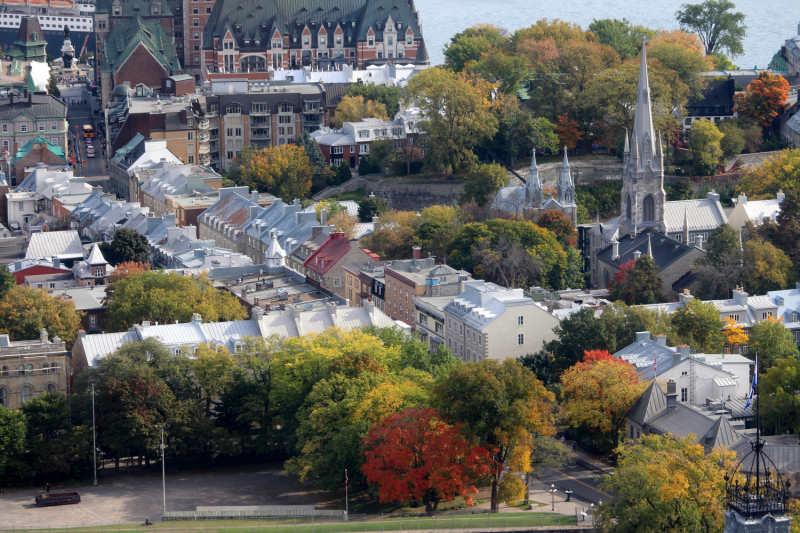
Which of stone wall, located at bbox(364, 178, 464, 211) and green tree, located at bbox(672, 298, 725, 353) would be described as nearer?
green tree, located at bbox(672, 298, 725, 353)

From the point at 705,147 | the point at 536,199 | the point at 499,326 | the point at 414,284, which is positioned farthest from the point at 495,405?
the point at 705,147

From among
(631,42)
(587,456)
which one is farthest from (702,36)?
(587,456)

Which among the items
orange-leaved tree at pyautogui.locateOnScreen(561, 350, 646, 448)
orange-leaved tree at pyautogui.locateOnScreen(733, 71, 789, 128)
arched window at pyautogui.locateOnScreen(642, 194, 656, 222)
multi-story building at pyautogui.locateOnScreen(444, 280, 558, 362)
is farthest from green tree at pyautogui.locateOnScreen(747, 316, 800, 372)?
orange-leaved tree at pyautogui.locateOnScreen(733, 71, 789, 128)

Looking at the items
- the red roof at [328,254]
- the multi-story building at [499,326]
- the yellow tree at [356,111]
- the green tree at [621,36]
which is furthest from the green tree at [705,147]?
the multi-story building at [499,326]

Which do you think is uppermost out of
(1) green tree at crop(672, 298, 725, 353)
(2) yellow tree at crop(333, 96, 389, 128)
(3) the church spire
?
(3) the church spire

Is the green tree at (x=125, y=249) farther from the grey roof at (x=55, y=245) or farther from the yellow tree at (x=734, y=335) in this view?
the yellow tree at (x=734, y=335)

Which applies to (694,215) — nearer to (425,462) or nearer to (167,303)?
(167,303)

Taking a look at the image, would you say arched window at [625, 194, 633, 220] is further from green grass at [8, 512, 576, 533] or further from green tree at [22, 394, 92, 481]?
green tree at [22, 394, 92, 481]
